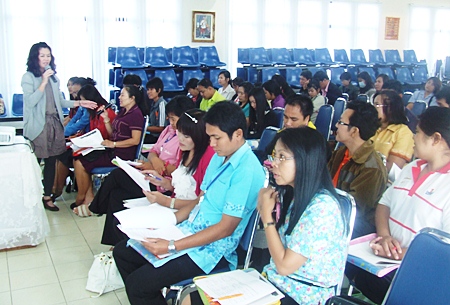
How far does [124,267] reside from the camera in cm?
221

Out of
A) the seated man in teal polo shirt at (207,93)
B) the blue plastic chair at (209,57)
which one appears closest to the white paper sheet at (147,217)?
the seated man in teal polo shirt at (207,93)

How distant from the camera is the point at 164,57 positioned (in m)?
9.05

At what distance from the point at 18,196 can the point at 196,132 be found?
1.45 metres

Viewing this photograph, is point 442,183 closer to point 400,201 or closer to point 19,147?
point 400,201

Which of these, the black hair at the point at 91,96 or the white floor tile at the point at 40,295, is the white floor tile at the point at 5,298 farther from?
the black hair at the point at 91,96

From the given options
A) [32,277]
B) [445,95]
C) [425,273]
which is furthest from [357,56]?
[425,273]

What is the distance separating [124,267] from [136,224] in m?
0.23

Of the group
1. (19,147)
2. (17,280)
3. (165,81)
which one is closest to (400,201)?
(17,280)

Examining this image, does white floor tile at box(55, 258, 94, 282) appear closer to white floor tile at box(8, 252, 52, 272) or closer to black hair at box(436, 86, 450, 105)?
white floor tile at box(8, 252, 52, 272)

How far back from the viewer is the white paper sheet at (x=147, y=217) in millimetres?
2158

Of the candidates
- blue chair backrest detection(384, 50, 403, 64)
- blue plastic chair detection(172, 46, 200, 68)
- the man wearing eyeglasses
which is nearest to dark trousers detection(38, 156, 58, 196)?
the man wearing eyeglasses

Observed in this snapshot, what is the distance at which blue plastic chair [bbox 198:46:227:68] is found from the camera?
31.1 feet

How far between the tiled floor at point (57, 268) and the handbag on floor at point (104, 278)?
4cm

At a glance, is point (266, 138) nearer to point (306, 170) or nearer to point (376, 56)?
point (306, 170)
